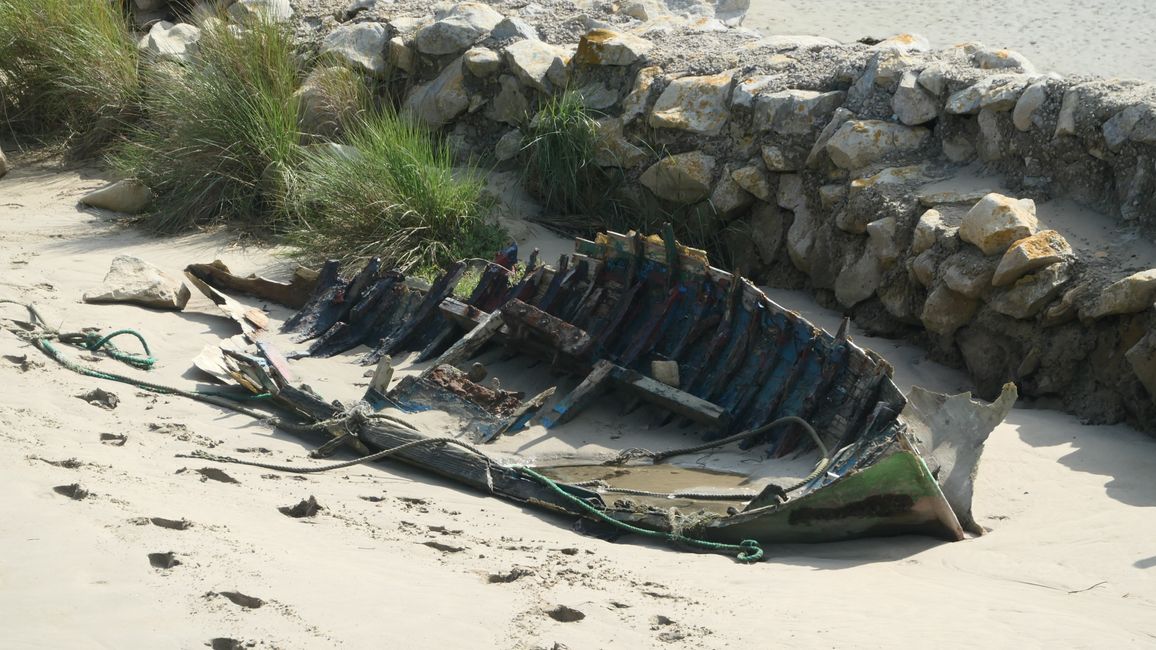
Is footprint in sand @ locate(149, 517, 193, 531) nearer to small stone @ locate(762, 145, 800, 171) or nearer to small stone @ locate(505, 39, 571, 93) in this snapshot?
small stone @ locate(762, 145, 800, 171)

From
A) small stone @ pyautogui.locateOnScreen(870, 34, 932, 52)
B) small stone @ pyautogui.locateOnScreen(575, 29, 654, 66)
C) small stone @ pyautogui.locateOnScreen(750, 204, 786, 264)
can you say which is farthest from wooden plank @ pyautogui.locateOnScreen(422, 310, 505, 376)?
small stone @ pyautogui.locateOnScreen(870, 34, 932, 52)

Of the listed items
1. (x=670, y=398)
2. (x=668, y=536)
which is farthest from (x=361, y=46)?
(x=668, y=536)

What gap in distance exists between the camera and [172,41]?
10.7 meters

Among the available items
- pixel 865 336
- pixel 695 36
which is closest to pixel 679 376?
pixel 865 336

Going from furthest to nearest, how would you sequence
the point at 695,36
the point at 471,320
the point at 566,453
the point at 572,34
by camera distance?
the point at 572,34 → the point at 695,36 → the point at 471,320 → the point at 566,453

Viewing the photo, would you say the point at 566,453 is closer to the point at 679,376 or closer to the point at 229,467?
the point at 679,376

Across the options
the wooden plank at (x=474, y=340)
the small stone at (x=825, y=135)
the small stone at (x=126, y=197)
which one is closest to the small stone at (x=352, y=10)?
the small stone at (x=126, y=197)

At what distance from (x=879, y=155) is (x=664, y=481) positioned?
128 inches

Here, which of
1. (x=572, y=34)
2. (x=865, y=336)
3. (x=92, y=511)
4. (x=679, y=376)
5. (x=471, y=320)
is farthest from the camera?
(x=572, y=34)

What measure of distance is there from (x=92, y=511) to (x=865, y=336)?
4.78 m

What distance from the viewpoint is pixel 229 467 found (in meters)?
4.84

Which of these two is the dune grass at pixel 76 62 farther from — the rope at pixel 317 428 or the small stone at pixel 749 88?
the small stone at pixel 749 88

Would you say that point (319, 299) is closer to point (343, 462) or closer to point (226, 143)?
point (343, 462)

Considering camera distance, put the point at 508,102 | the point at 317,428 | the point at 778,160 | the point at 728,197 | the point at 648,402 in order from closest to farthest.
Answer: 1. the point at 317,428
2. the point at 648,402
3. the point at 778,160
4. the point at 728,197
5. the point at 508,102
